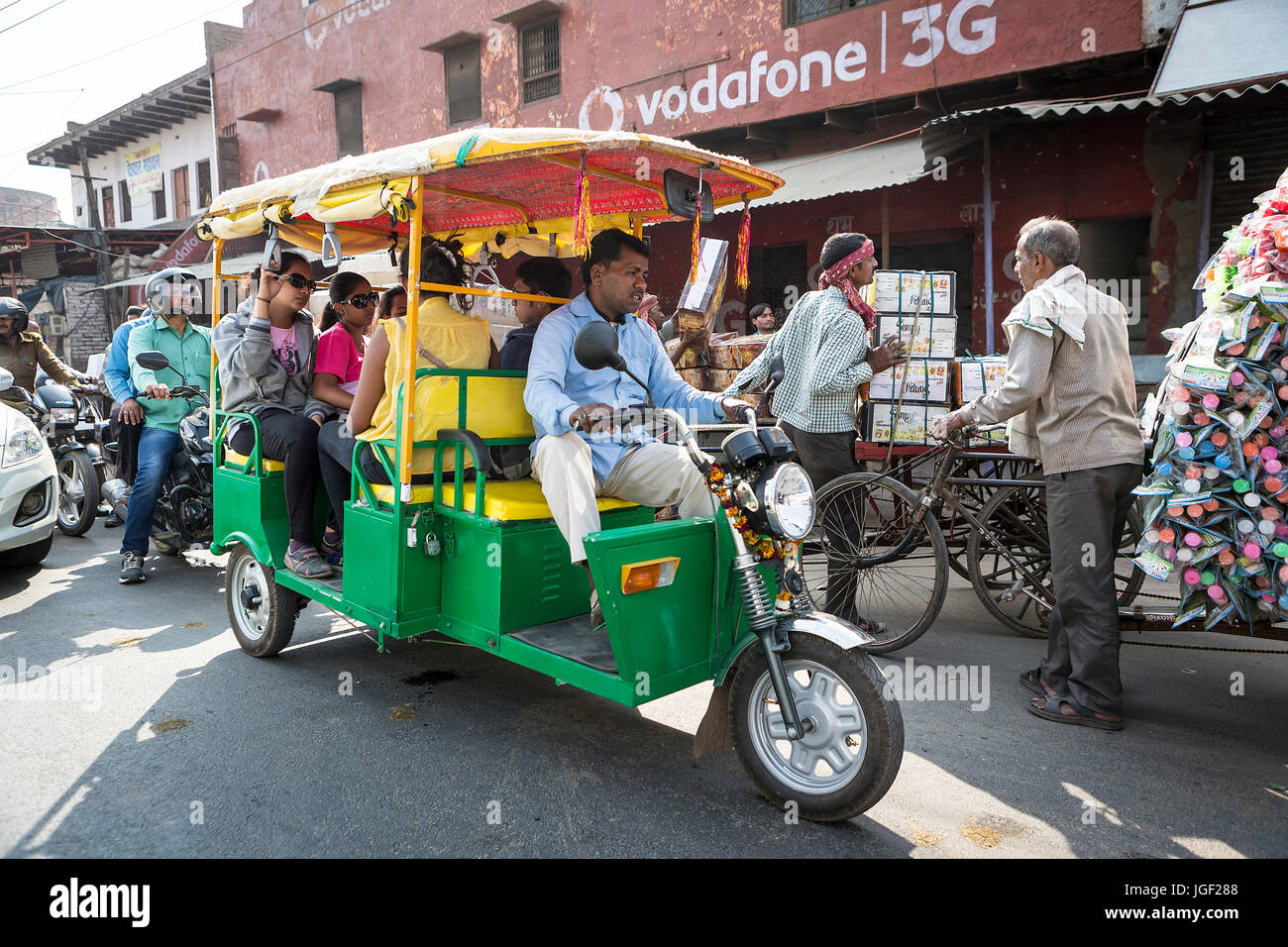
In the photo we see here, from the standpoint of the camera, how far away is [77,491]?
7863 mm

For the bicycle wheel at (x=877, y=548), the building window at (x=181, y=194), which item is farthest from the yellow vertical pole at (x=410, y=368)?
the building window at (x=181, y=194)

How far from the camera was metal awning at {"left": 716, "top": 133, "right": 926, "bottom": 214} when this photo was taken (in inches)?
336

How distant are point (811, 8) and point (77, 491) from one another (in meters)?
9.56

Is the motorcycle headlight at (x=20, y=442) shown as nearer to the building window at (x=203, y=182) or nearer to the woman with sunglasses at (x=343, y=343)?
the woman with sunglasses at (x=343, y=343)

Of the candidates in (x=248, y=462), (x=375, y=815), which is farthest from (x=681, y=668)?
(x=248, y=462)

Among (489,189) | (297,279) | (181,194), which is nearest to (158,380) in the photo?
(297,279)

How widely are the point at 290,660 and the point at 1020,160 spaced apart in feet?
28.6

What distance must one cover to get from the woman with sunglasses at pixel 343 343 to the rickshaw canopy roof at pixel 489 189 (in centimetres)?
35

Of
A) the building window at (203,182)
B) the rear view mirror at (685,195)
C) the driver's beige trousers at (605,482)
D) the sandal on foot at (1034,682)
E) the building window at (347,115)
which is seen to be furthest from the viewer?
the building window at (203,182)

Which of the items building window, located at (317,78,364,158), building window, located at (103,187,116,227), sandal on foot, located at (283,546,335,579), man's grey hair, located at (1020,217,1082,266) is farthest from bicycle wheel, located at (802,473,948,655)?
building window, located at (103,187,116,227)

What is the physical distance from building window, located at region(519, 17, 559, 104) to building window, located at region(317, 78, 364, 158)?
4.56 m

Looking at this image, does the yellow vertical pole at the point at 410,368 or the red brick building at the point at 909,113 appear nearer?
the yellow vertical pole at the point at 410,368

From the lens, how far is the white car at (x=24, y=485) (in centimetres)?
600
